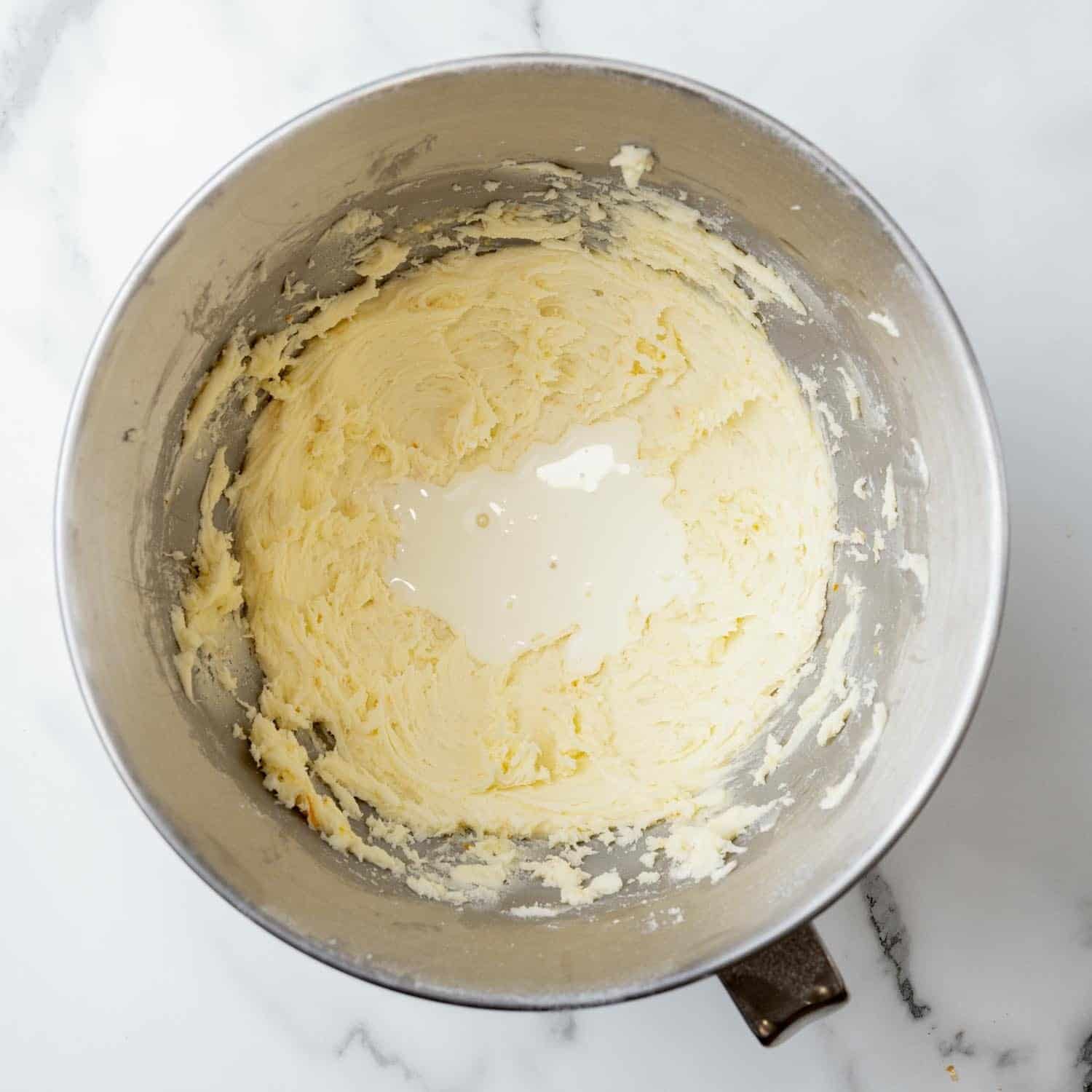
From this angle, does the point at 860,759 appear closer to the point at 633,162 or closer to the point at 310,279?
the point at 633,162

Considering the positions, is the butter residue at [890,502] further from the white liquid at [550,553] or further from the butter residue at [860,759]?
the white liquid at [550,553]

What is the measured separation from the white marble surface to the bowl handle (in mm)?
594

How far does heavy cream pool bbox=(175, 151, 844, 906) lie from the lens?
1.95 m

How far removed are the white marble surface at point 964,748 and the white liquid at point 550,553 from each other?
2.43ft

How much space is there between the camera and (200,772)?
1.71 meters

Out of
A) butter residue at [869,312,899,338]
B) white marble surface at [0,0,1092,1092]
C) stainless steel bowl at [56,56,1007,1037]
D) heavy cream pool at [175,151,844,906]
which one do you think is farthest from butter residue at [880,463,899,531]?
white marble surface at [0,0,1092,1092]

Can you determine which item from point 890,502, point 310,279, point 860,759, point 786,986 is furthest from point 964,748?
point 310,279

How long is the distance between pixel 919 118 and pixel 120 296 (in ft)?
5.37

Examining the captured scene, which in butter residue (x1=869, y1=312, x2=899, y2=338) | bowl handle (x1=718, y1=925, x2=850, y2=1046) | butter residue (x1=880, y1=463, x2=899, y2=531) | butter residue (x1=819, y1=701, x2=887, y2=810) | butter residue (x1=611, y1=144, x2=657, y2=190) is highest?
Result: butter residue (x1=611, y1=144, x2=657, y2=190)

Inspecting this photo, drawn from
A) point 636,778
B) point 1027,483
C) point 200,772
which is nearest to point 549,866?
point 636,778

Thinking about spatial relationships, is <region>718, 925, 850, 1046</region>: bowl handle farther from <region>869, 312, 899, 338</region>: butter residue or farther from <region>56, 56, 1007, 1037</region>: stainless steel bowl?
<region>869, 312, 899, 338</region>: butter residue

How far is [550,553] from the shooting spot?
2.21m

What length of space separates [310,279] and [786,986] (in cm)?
152

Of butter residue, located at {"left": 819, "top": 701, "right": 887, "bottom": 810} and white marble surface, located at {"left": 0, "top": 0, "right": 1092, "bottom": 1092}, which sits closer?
butter residue, located at {"left": 819, "top": 701, "right": 887, "bottom": 810}
